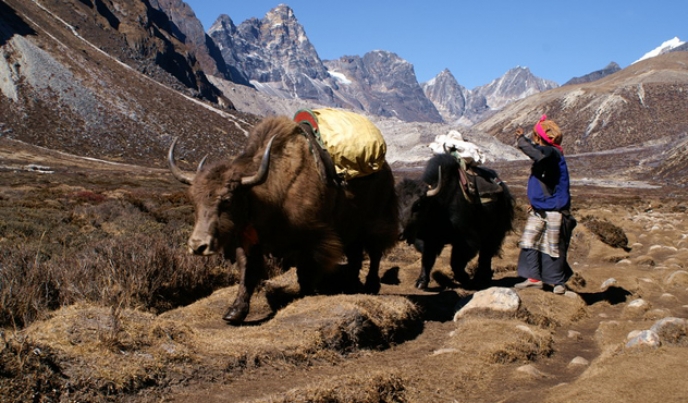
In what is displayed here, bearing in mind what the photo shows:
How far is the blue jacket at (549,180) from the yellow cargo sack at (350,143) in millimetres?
1544

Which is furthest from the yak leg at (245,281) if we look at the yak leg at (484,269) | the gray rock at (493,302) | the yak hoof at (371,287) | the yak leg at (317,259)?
the yak leg at (484,269)

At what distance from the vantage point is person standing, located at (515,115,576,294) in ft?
19.8

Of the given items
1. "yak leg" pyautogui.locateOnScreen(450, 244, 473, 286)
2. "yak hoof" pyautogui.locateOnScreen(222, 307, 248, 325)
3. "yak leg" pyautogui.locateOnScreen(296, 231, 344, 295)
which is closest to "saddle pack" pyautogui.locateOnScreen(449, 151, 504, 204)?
"yak leg" pyautogui.locateOnScreen(450, 244, 473, 286)

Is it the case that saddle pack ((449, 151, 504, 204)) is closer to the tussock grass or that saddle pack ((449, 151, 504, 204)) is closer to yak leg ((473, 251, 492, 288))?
yak leg ((473, 251, 492, 288))

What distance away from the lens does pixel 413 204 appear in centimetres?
702

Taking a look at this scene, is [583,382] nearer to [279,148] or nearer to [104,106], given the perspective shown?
[279,148]

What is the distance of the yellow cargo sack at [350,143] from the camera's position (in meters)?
5.39

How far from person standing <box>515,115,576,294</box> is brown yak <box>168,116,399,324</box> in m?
1.93

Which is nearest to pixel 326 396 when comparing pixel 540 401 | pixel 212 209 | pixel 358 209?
pixel 540 401

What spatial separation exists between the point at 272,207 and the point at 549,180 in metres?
3.14

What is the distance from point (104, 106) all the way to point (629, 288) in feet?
207

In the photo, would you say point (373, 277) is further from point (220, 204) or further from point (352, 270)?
point (220, 204)

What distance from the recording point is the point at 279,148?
195 inches

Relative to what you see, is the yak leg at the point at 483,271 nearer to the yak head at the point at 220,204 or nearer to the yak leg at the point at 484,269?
the yak leg at the point at 484,269
